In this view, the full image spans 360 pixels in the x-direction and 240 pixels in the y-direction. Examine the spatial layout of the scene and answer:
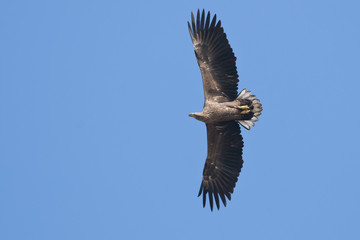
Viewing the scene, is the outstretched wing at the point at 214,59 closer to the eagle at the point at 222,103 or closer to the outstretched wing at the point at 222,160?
the eagle at the point at 222,103

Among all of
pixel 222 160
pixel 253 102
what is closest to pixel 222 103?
pixel 253 102

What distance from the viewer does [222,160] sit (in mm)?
16172

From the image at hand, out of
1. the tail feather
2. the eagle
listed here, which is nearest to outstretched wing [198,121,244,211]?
the eagle

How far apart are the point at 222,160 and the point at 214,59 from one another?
2.53 m

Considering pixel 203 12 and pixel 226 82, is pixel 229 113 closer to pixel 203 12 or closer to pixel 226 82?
pixel 226 82

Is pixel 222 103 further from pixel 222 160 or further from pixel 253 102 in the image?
pixel 222 160

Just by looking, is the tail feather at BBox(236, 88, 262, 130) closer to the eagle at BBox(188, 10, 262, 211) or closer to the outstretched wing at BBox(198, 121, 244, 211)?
the eagle at BBox(188, 10, 262, 211)

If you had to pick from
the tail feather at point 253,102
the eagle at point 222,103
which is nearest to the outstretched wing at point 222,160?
the eagle at point 222,103

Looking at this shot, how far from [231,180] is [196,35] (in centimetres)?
359

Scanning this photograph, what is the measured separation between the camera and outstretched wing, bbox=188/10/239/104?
50.0ft

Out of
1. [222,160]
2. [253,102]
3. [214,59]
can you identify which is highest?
[214,59]

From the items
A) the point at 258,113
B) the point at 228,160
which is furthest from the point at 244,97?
the point at 228,160

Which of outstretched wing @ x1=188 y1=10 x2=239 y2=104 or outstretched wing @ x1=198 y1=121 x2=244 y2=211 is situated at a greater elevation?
outstretched wing @ x1=188 y1=10 x2=239 y2=104

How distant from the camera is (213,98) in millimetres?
15664
